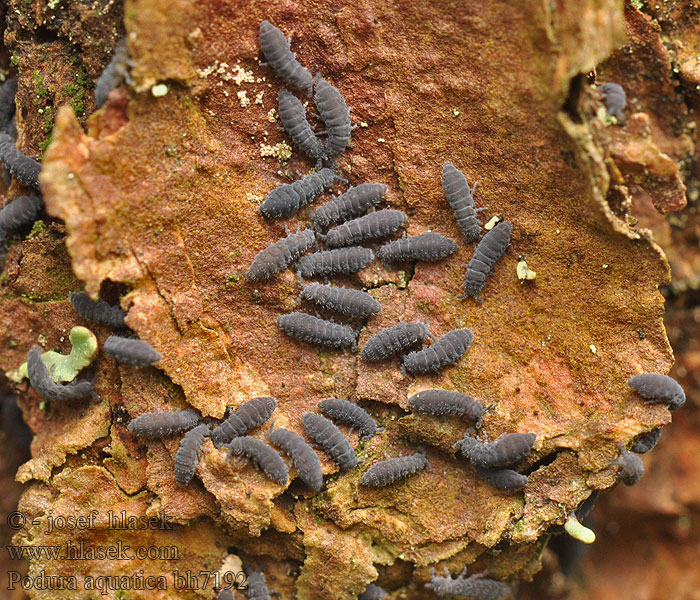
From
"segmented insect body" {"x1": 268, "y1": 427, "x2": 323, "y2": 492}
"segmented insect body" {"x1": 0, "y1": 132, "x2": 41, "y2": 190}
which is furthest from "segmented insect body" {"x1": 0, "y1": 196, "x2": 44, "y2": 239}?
"segmented insect body" {"x1": 268, "y1": 427, "x2": 323, "y2": 492}

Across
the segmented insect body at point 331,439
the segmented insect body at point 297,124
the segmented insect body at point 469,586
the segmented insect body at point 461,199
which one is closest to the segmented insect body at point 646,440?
the segmented insect body at point 469,586

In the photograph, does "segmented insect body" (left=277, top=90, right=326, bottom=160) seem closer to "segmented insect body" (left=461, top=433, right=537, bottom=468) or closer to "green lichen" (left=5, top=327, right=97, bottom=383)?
"green lichen" (left=5, top=327, right=97, bottom=383)

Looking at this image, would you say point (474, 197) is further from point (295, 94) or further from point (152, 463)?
point (152, 463)

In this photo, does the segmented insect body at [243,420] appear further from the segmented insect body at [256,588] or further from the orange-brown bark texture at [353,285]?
the segmented insect body at [256,588]

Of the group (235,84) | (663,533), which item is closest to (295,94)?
(235,84)

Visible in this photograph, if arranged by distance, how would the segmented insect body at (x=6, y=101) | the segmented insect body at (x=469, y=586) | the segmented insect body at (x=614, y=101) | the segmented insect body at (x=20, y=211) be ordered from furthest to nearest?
the segmented insect body at (x=6, y=101) → the segmented insect body at (x=20, y=211) → the segmented insect body at (x=469, y=586) → the segmented insect body at (x=614, y=101)

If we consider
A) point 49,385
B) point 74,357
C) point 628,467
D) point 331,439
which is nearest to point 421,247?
point 331,439

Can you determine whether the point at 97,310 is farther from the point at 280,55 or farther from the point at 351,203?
the point at 280,55
